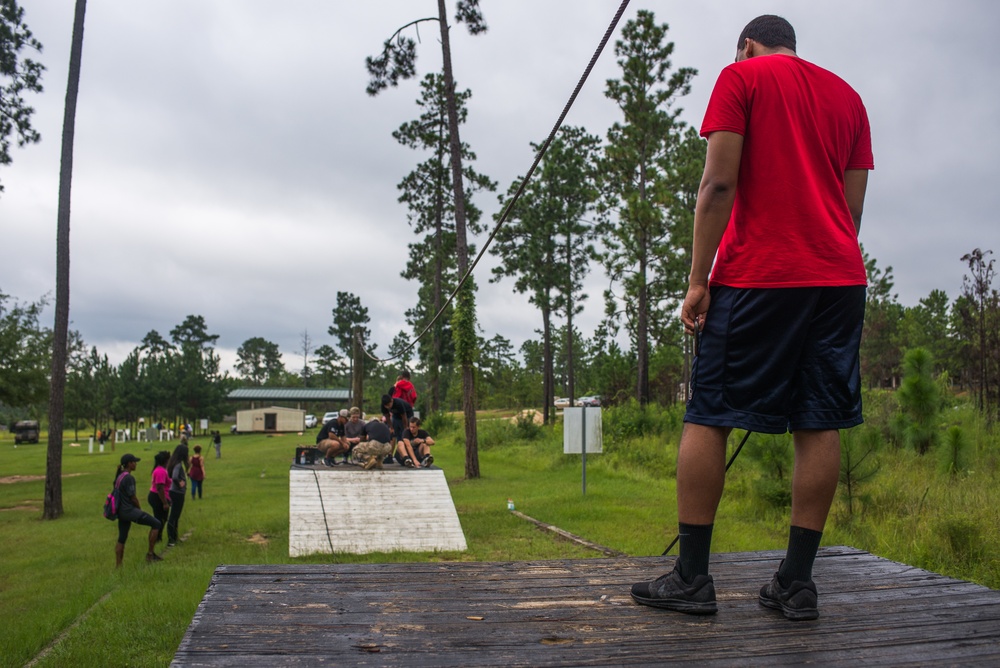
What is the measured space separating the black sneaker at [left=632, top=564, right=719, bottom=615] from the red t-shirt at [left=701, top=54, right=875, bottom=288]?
100 cm

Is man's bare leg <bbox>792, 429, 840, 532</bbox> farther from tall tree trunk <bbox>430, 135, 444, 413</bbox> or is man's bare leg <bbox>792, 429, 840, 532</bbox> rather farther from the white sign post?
tall tree trunk <bbox>430, 135, 444, 413</bbox>

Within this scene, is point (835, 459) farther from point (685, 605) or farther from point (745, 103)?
point (745, 103)

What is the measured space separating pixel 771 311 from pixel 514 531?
897 centimetres

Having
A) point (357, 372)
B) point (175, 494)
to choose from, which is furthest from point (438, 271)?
point (175, 494)

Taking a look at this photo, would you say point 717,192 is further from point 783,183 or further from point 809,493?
point 809,493

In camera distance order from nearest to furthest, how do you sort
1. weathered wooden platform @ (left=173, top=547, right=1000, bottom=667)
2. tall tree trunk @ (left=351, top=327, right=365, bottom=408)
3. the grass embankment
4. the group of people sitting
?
1. weathered wooden platform @ (left=173, top=547, right=1000, bottom=667)
2. the grass embankment
3. the group of people sitting
4. tall tree trunk @ (left=351, top=327, right=365, bottom=408)

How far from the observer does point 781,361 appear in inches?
94.0

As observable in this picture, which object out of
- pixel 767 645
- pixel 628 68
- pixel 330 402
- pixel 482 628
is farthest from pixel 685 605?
pixel 330 402

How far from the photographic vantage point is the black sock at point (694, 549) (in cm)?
246

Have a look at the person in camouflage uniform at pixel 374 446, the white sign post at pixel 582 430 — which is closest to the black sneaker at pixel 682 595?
the person in camouflage uniform at pixel 374 446

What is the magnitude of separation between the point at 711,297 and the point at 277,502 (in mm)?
16487

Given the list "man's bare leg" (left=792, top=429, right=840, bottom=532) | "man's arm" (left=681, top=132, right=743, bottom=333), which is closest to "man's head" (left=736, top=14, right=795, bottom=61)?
"man's arm" (left=681, top=132, right=743, bottom=333)

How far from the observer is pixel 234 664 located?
79.6 inches

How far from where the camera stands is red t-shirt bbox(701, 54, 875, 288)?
7.92 ft
